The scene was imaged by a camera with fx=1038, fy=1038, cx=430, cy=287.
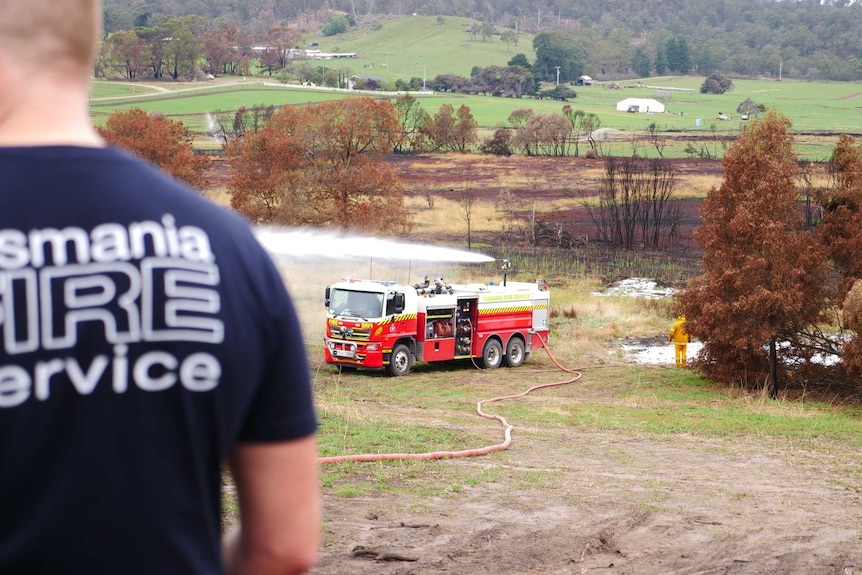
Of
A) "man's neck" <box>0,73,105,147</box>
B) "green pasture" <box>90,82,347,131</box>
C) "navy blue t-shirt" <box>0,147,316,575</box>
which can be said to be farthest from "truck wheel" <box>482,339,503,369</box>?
"green pasture" <box>90,82,347,131</box>

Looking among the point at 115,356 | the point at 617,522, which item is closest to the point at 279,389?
the point at 115,356

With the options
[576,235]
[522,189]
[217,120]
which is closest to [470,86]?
[217,120]

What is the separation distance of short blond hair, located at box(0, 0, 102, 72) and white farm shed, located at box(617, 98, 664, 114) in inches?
6251

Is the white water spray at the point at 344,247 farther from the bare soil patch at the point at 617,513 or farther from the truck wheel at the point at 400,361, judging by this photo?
the bare soil patch at the point at 617,513

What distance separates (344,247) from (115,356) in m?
33.7

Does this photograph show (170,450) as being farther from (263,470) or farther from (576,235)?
(576,235)

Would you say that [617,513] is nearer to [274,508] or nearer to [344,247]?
[274,508]

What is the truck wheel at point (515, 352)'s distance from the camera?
1174 inches

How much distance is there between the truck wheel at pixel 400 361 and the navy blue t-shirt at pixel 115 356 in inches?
957

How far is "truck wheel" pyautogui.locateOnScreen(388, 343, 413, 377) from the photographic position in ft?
86.7

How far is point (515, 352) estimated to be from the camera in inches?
1185

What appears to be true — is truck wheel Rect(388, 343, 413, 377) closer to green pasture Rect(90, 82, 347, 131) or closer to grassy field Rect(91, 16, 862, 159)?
grassy field Rect(91, 16, 862, 159)

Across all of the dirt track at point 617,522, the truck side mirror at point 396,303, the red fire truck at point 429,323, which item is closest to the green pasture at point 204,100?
the red fire truck at point 429,323

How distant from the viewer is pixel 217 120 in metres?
102
